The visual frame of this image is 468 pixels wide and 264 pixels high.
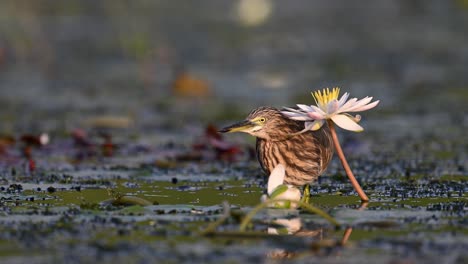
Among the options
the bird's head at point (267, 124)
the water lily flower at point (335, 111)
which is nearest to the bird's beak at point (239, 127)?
the bird's head at point (267, 124)

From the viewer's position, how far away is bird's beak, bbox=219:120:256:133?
7.73 meters

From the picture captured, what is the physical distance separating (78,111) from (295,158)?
7.33m

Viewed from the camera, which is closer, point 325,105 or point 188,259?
point 188,259

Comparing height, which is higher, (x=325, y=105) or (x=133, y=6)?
(x=133, y=6)

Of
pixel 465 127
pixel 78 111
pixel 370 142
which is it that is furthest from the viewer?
pixel 78 111

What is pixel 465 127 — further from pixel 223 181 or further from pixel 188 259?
pixel 188 259

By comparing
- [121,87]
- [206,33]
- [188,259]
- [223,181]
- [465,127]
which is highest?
[206,33]

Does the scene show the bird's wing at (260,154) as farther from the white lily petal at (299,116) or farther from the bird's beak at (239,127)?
the white lily petal at (299,116)

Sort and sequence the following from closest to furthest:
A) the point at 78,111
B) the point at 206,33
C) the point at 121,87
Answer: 1. the point at 78,111
2. the point at 121,87
3. the point at 206,33

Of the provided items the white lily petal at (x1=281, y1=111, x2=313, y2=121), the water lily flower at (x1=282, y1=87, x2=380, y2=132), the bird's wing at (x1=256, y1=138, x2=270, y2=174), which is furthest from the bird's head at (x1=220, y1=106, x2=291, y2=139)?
the water lily flower at (x1=282, y1=87, x2=380, y2=132)

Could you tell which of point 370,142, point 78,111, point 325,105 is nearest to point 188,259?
point 325,105

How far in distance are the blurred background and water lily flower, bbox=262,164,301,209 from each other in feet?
18.0

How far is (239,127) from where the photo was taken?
782cm

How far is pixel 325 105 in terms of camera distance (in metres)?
7.39
